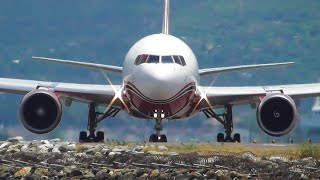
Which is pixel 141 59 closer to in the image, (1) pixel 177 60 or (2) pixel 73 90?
(1) pixel 177 60

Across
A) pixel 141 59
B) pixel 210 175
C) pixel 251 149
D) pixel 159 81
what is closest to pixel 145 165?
pixel 210 175

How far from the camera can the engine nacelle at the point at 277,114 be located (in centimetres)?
Answer: 4409

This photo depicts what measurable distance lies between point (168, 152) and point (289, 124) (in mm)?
7367

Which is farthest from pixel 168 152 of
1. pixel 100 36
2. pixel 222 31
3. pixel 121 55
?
pixel 222 31

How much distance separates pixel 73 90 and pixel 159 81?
4.61 m

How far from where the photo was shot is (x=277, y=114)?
44.4 meters

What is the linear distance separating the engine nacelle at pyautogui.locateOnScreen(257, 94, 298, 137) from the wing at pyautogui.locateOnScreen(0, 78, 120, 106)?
214 inches

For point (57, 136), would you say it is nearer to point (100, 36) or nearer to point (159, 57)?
point (159, 57)

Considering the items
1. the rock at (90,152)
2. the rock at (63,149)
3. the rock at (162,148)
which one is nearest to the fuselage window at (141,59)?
the rock at (63,149)

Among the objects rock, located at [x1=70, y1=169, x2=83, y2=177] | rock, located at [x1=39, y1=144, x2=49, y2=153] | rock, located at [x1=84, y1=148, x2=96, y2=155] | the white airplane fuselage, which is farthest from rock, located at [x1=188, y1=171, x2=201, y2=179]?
the white airplane fuselage

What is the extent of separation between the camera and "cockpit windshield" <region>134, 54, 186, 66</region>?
4419 cm

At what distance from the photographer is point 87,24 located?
146125mm

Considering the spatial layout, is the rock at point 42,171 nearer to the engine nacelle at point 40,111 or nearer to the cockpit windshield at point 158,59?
the engine nacelle at point 40,111

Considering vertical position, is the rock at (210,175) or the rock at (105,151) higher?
the rock at (105,151)
